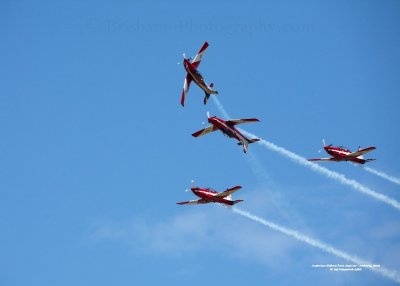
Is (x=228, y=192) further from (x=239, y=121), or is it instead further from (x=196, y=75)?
(x=196, y=75)

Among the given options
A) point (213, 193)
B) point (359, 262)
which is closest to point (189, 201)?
point (213, 193)

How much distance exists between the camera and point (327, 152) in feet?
331

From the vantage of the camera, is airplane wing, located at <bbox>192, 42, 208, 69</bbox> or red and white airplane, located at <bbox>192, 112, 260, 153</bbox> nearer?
airplane wing, located at <bbox>192, 42, 208, 69</bbox>

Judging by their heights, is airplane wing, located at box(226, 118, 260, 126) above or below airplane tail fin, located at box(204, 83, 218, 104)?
below

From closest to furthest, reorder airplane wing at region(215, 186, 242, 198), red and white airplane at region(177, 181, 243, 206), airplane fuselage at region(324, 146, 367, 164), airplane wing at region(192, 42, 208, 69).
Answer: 1. airplane wing at region(215, 186, 242, 198)
2. airplane wing at region(192, 42, 208, 69)
3. red and white airplane at region(177, 181, 243, 206)
4. airplane fuselage at region(324, 146, 367, 164)

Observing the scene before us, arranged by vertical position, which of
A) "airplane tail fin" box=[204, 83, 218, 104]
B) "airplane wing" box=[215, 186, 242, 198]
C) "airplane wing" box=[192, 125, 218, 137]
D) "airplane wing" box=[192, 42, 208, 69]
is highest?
"airplane wing" box=[192, 42, 208, 69]

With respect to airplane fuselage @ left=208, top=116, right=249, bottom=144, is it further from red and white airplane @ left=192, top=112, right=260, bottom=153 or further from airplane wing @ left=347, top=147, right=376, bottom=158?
airplane wing @ left=347, top=147, right=376, bottom=158

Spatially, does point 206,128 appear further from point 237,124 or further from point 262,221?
point 262,221

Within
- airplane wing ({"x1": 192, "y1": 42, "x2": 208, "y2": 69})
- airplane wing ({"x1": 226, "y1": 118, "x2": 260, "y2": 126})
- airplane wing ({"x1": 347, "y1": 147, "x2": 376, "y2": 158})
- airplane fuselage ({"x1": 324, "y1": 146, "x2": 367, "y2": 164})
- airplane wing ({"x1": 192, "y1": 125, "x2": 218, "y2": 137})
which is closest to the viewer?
airplane wing ({"x1": 226, "y1": 118, "x2": 260, "y2": 126})

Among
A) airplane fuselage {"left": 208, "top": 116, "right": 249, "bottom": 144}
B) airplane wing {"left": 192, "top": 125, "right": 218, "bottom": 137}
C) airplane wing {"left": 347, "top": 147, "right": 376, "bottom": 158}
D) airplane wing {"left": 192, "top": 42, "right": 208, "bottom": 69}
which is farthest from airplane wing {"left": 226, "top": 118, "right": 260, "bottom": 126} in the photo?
airplane wing {"left": 347, "top": 147, "right": 376, "bottom": 158}

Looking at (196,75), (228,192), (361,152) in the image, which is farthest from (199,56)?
(361,152)

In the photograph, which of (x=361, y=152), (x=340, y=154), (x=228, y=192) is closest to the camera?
(x=228, y=192)

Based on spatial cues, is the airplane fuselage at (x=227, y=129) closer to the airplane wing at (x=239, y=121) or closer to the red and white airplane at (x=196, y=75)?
the airplane wing at (x=239, y=121)

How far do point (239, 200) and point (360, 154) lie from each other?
19299 millimetres
